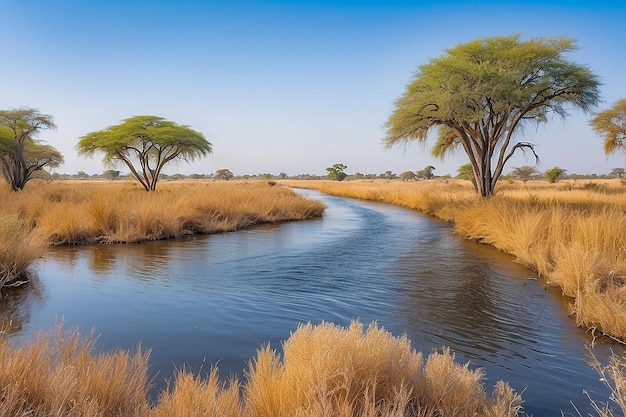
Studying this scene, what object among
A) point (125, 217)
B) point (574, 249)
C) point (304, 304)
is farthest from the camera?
point (125, 217)

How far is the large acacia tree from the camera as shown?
1577 centimetres

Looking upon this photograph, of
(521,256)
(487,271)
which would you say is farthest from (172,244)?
(521,256)

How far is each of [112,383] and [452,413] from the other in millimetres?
2270

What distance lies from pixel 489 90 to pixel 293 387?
16.1m

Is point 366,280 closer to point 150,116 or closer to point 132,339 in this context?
point 132,339

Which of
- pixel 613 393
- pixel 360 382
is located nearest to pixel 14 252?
pixel 360 382

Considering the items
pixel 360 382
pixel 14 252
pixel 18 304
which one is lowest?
pixel 18 304

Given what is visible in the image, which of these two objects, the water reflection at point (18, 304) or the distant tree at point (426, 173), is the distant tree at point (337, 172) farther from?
the water reflection at point (18, 304)

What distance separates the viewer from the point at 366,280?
781cm

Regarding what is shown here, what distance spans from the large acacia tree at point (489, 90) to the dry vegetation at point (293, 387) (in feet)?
47.9

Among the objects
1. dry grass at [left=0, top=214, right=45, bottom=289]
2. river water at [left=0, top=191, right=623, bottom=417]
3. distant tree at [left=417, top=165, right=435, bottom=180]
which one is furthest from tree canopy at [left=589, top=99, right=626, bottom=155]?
distant tree at [left=417, top=165, right=435, bottom=180]

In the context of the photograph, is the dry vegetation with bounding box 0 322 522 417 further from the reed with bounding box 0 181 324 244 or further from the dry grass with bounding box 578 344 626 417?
the reed with bounding box 0 181 324 244

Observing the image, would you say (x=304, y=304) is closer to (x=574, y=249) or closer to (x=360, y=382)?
(x=360, y=382)

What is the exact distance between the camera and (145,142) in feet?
82.4
